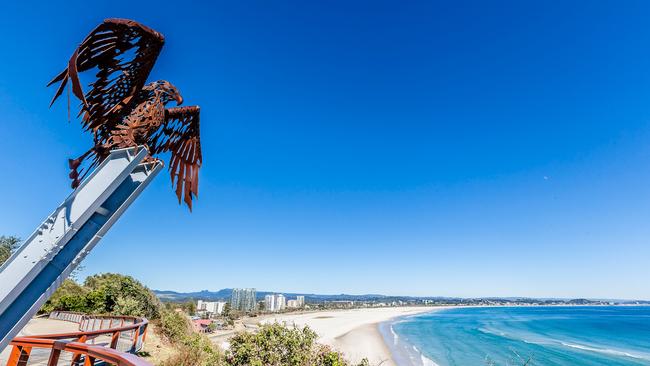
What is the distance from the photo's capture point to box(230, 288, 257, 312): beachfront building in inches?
5871

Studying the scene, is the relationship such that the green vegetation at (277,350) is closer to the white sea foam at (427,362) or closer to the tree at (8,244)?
the white sea foam at (427,362)

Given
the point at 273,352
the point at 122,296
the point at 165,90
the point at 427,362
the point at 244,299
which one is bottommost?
the point at 427,362

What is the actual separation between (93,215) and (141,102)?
1535 millimetres

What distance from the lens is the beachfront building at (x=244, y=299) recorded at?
14912cm

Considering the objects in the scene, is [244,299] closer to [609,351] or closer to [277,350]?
[609,351]

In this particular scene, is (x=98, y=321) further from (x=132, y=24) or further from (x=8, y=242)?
(x=8, y=242)

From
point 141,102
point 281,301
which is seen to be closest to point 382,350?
point 141,102

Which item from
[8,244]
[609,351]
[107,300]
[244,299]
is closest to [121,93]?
[107,300]

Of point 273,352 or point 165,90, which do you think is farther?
point 273,352

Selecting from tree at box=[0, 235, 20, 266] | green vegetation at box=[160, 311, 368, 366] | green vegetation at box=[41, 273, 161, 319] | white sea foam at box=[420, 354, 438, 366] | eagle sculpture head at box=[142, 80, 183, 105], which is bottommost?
white sea foam at box=[420, 354, 438, 366]

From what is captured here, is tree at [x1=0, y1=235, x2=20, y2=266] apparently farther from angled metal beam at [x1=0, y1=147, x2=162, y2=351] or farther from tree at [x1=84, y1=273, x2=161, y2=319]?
angled metal beam at [x1=0, y1=147, x2=162, y2=351]

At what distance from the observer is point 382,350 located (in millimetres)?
40250

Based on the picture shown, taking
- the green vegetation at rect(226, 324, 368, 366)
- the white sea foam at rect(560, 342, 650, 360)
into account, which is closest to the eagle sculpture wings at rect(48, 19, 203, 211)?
the green vegetation at rect(226, 324, 368, 366)

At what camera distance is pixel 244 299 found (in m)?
155
